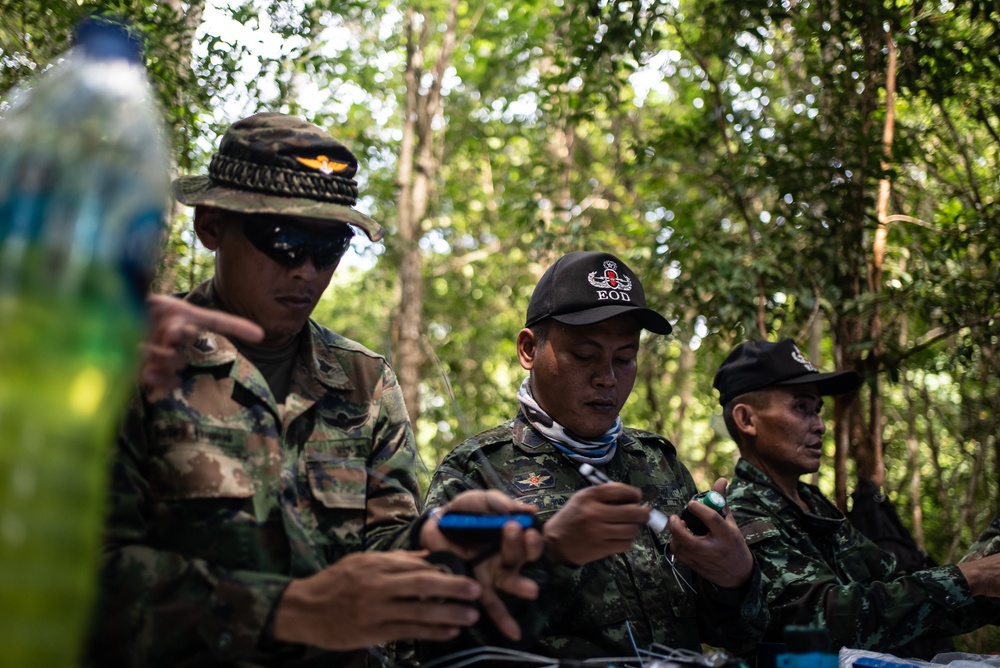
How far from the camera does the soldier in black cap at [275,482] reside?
2.11 m

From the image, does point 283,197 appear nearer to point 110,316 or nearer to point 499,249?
point 110,316

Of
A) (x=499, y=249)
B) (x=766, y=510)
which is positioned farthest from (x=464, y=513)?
(x=499, y=249)

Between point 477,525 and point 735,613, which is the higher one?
point 477,525

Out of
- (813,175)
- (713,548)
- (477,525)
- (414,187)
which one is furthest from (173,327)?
(414,187)

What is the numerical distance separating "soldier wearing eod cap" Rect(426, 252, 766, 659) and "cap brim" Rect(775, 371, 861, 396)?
0.91 m

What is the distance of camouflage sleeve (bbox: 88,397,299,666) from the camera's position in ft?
6.90

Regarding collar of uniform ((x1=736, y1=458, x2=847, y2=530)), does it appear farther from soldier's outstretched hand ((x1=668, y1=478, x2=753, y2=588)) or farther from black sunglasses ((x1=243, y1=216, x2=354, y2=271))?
black sunglasses ((x1=243, y1=216, x2=354, y2=271))

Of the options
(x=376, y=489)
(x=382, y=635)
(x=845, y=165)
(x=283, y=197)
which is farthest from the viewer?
(x=845, y=165)

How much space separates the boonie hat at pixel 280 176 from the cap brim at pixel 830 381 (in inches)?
92.6

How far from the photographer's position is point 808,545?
3.88m

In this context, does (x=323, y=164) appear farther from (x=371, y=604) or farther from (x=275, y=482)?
(x=371, y=604)

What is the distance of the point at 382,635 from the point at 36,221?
1178 millimetres

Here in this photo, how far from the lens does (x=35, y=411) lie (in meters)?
1.31

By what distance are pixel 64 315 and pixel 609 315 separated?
7.29ft
